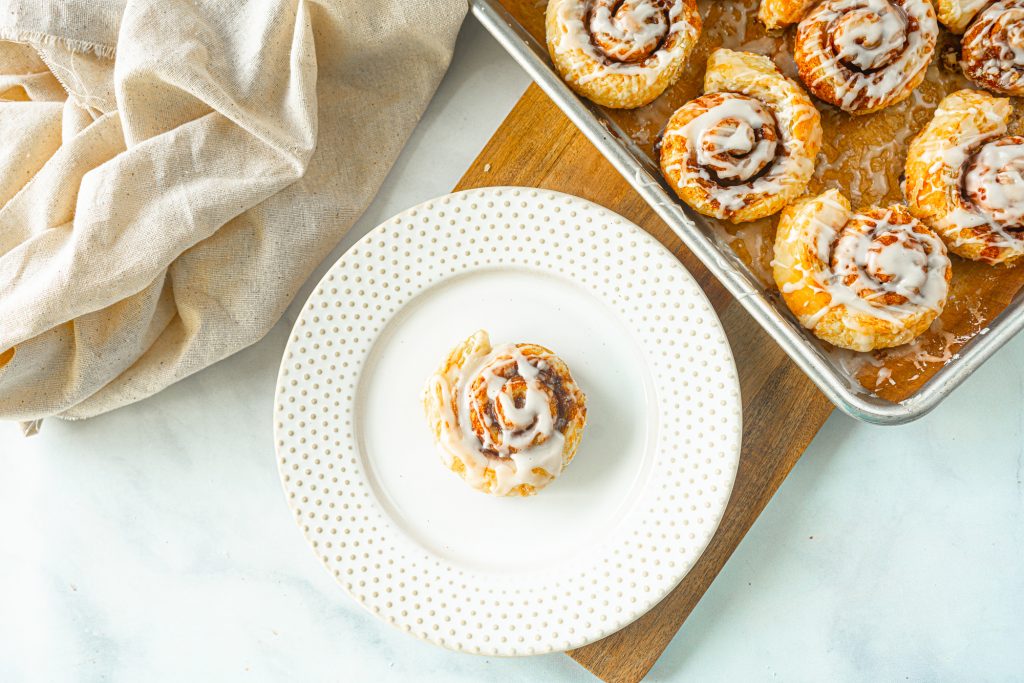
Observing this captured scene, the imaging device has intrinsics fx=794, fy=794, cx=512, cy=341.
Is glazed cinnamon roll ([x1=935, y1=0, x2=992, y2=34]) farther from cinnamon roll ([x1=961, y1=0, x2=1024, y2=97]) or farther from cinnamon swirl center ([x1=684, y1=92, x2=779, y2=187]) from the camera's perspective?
cinnamon swirl center ([x1=684, y1=92, x2=779, y2=187])

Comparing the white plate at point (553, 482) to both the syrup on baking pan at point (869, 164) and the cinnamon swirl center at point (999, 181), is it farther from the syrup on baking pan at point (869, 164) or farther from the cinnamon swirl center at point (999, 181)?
the cinnamon swirl center at point (999, 181)

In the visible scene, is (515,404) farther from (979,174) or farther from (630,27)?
(979,174)

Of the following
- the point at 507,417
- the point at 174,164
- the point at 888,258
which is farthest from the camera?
the point at 174,164

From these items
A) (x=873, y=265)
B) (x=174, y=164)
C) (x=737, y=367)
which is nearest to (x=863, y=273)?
(x=873, y=265)

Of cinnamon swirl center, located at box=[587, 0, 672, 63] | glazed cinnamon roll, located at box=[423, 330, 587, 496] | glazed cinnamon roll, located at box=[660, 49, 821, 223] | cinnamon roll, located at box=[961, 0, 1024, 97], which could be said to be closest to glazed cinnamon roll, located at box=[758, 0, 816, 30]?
glazed cinnamon roll, located at box=[660, 49, 821, 223]

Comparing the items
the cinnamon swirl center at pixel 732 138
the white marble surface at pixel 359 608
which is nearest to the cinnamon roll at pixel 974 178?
the cinnamon swirl center at pixel 732 138

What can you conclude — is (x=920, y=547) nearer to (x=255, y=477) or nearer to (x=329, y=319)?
(x=329, y=319)

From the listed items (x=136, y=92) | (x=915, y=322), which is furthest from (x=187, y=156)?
(x=915, y=322)
